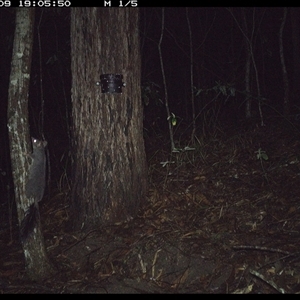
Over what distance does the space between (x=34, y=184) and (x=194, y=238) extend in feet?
5.22

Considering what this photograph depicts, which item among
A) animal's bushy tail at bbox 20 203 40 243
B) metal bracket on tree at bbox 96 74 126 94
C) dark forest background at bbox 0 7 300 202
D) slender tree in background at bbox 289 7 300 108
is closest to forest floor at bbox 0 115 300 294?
animal's bushy tail at bbox 20 203 40 243

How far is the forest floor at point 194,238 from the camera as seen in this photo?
3.87 metres

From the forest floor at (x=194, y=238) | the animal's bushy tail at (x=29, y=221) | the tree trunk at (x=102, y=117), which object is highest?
the tree trunk at (x=102, y=117)

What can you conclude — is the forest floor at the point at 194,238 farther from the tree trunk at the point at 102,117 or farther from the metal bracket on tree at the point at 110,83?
the metal bracket on tree at the point at 110,83

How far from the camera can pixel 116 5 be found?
471cm

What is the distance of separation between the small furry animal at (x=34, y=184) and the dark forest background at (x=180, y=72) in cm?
205

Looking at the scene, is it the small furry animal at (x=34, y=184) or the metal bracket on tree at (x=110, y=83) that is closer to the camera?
the small furry animal at (x=34, y=184)

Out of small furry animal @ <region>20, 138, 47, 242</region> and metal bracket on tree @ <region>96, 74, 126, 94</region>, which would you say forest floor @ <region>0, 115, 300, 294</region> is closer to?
small furry animal @ <region>20, 138, 47, 242</region>

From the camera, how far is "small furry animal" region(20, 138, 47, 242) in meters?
3.97

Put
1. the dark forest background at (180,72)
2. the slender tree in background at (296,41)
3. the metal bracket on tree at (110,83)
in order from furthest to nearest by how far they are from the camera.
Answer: the slender tree in background at (296,41), the dark forest background at (180,72), the metal bracket on tree at (110,83)

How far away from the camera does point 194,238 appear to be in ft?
14.5

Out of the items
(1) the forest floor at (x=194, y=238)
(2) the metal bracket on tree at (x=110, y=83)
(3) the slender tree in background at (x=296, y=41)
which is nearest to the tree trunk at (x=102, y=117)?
(2) the metal bracket on tree at (x=110, y=83)

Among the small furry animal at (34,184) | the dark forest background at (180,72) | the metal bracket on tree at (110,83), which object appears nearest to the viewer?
the small furry animal at (34,184)

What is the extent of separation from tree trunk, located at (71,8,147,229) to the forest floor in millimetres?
301
